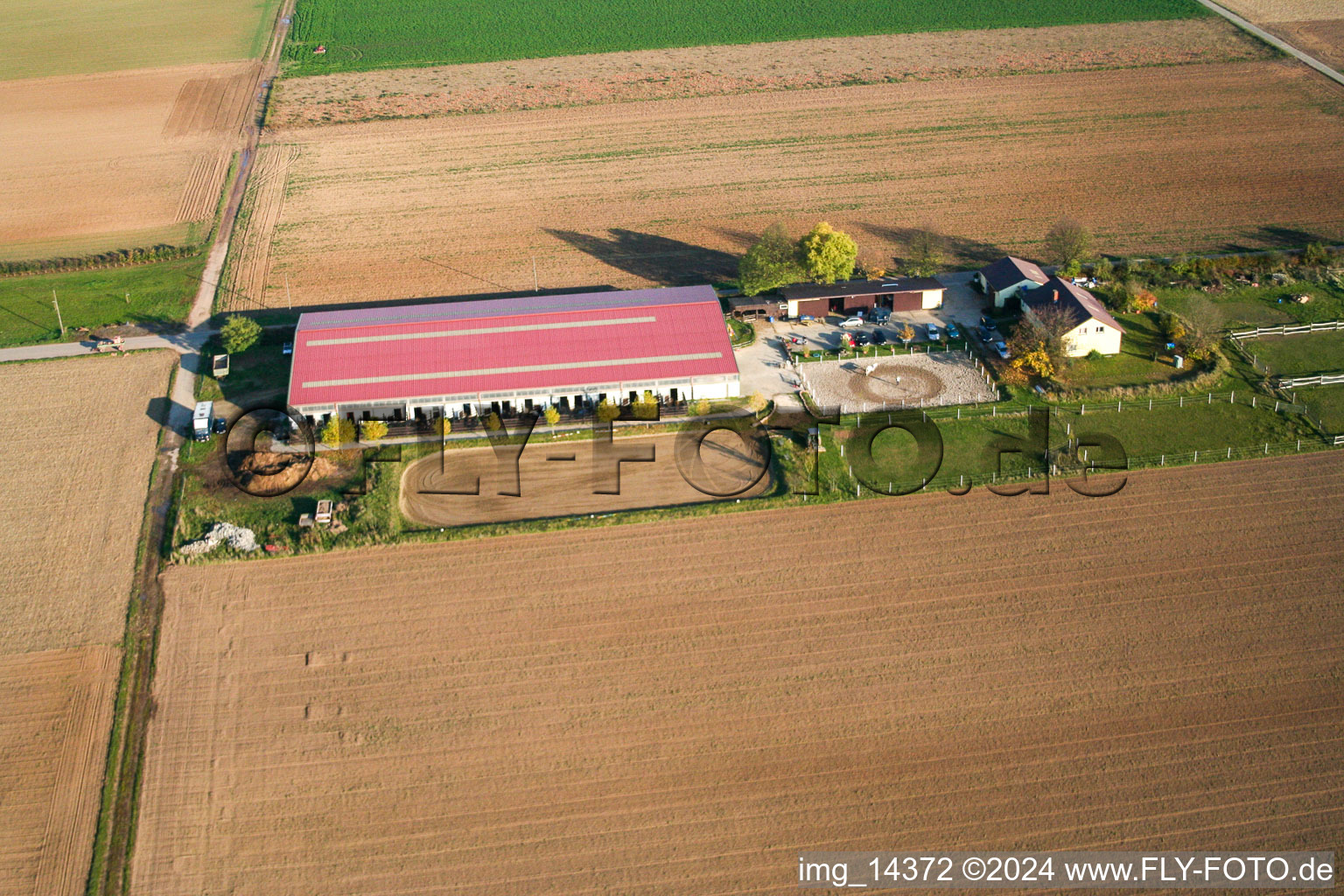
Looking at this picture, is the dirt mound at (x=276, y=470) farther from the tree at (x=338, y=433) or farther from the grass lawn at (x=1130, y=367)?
the grass lawn at (x=1130, y=367)

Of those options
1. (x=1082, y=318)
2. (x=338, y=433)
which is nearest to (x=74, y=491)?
(x=338, y=433)

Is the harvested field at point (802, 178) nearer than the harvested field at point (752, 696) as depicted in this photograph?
No

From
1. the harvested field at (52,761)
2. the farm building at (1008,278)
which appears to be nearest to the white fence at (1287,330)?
the farm building at (1008,278)

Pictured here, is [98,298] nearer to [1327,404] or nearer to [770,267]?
[770,267]

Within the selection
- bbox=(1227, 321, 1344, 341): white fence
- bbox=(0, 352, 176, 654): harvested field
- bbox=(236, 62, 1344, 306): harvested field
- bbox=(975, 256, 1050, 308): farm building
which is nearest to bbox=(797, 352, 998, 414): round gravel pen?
bbox=(975, 256, 1050, 308): farm building

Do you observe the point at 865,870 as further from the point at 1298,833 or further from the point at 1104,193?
the point at 1104,193

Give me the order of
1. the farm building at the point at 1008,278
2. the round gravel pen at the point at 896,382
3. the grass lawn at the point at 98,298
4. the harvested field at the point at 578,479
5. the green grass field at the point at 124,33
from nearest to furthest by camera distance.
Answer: the harvested field at the point at 578,479 → the round gravel pen at the point at 896,382 → the farm building at the point at 1008,278 → the grass lawn at the point at 98,298 → the green grass field at the point at 124,33

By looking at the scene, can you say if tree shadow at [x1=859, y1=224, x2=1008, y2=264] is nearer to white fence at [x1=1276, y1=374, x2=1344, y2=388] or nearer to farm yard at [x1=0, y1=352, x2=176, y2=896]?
white fence at [x1=1276, y1=374, x2=1344, y2=388]
